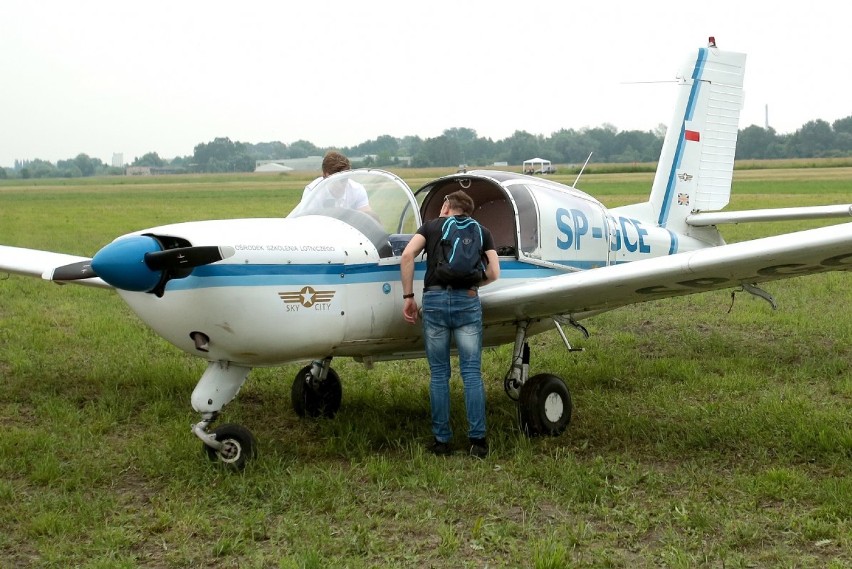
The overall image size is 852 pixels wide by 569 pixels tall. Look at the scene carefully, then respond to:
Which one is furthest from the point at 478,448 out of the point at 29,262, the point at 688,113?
the point at 688,113

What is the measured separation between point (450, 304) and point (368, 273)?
54cm

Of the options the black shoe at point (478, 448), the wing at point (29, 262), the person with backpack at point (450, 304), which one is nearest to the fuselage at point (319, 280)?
the person with backpack at point (450, 304)

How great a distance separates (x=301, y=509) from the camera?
4.88 meters

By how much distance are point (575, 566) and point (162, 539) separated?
1.95 meters

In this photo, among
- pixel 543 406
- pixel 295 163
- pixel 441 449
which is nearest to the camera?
pixel 441 449

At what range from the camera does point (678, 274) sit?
566 centimetres

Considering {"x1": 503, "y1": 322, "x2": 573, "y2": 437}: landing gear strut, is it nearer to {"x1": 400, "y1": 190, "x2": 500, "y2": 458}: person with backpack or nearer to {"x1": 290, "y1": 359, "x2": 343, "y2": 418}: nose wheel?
{"x1": 400, "y1": 190, "x2": 500, "y2": 458}: person with backpack

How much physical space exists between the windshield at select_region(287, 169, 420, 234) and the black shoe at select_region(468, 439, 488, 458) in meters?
1.45

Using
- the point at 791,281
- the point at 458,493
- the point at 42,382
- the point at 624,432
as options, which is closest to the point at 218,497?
the point at 458,493

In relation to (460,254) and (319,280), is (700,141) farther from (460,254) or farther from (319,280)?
(319,280)

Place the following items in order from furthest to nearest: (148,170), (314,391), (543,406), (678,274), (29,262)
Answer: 1. (148,170)
2. (29,262)
3. (314,391)
4. (543,406)
5. (678,274)

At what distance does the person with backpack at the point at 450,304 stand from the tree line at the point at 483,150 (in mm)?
2442

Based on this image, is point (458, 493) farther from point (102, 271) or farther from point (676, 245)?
point (676, 245)

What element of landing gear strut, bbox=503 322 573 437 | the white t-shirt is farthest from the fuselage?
landing gear strut, bbox=503 322 573 437
